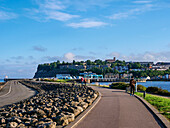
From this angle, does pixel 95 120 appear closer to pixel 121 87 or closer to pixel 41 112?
pixel 41 112

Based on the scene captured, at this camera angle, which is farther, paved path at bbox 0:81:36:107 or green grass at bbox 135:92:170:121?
paved path at bbox 0:81:36:107

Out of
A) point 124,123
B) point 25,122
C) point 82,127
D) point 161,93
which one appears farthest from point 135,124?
point 161,93

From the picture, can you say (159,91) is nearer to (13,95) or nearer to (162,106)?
(162,106)

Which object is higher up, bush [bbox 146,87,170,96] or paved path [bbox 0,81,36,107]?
bush [bbox 146,87,170,96]

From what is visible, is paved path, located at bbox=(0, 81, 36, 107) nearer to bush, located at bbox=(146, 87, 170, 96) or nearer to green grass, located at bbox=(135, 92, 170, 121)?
green grass, located at bbox=(135, 92, 170, 121)

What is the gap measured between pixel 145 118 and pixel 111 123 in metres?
2.14

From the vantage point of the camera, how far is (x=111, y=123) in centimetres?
1116

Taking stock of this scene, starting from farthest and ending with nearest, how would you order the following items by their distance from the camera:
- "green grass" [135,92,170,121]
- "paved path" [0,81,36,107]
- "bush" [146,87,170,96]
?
"bush" [146,87,170,96] < "paved path" [0,81,36,107] < "green grass" [135,92,170,121]

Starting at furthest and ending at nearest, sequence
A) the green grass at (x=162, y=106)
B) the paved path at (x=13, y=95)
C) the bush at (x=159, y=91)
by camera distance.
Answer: the bush at (x=159, y=91)
the paved path at (x=13, y=95)
the green grass at (x=162, y=106)

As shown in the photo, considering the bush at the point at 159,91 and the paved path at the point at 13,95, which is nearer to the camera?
the paved path at the point at 13,95

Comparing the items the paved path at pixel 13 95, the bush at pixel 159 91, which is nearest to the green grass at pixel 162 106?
the bush at pixel 159 91

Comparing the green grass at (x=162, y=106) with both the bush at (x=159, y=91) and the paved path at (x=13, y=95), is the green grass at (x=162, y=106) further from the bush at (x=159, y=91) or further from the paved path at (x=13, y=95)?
the paved path at (x=13, y=95)

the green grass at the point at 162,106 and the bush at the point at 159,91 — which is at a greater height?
the bush at the point at 159,91

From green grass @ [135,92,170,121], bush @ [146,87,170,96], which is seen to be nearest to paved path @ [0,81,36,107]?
green grass @ [135,92,170,121]
